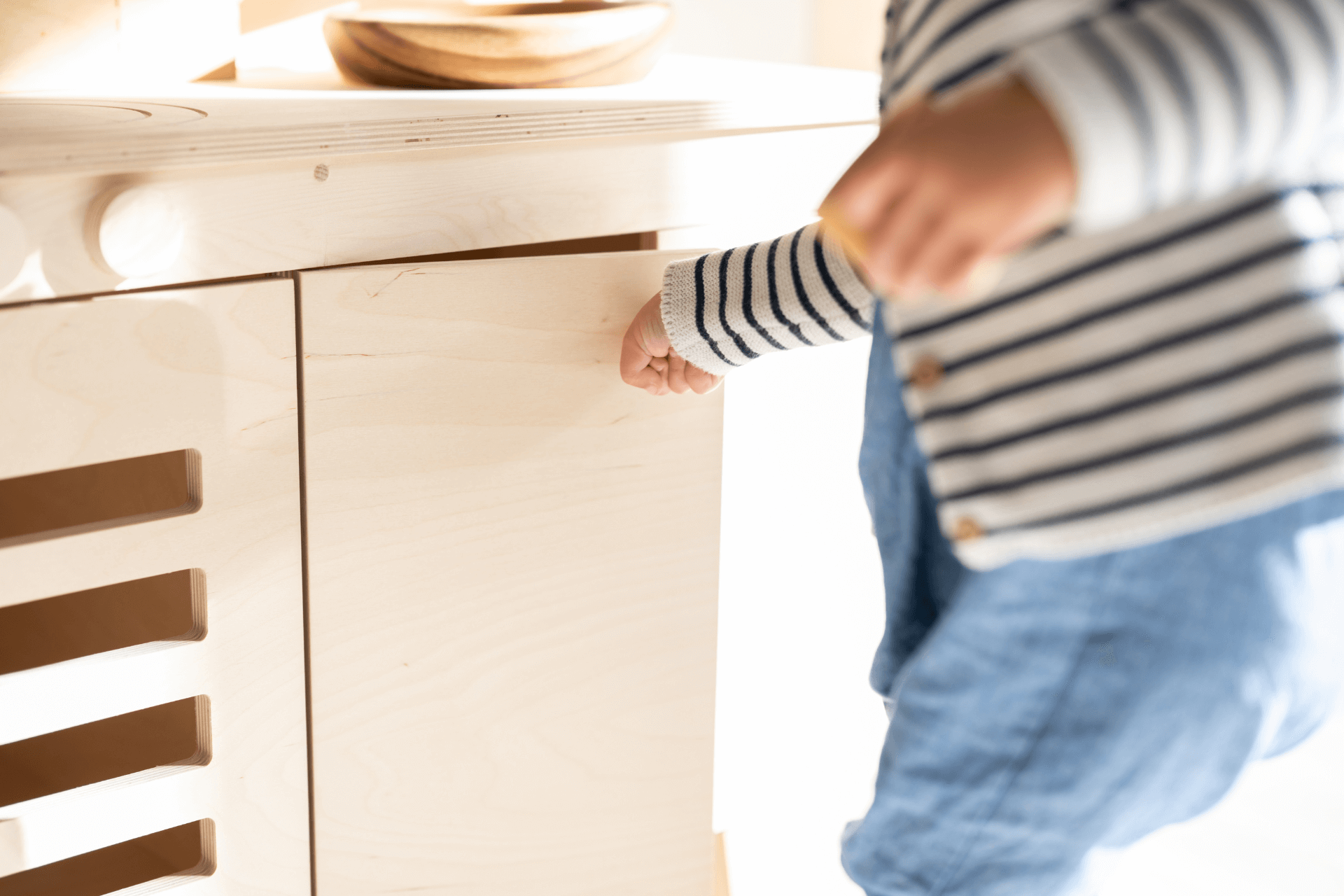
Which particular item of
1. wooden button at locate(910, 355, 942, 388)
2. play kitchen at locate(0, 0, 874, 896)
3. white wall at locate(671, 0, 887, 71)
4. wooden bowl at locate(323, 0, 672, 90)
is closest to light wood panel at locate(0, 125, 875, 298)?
play kitchen at locate(0, 0, 874, 896)

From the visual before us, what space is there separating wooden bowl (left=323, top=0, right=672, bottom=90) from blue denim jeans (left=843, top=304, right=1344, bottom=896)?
310 mm

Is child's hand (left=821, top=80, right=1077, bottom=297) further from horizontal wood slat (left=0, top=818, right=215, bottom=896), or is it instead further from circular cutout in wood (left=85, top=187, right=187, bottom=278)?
horizontal wood slat (left=0, top=818, right=215, bottom=896)

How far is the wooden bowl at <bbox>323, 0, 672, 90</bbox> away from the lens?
696 mm

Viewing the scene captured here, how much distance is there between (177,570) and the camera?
0.60 meters

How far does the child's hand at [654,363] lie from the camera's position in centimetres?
63

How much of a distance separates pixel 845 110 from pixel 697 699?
0.37 meters

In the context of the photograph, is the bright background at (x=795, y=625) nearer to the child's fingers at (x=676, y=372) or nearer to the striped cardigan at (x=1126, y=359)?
the child's fingers at (x=676, y=372)

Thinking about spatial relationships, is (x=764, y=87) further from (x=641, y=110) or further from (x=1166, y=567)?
(x=1166, y=567)

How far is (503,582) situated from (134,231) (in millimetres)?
266

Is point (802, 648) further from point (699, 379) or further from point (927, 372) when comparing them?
point (927, 372)

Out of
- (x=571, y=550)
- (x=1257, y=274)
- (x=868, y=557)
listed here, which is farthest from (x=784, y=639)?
(x=1257, y=274)

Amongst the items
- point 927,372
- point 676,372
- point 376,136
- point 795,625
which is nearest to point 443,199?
point 376,136

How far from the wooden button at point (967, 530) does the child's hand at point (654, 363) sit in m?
0.22

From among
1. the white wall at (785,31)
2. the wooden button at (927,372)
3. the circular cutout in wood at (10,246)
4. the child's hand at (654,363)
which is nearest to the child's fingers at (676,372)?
the child's hand at (654,363)
